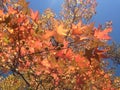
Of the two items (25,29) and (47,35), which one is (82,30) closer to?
(47,35)

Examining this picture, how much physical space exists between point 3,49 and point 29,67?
2.45 ft

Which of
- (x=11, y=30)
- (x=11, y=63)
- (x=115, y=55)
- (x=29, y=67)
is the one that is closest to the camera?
(x=11, y=30)

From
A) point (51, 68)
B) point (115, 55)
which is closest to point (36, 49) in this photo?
point (51, 68)

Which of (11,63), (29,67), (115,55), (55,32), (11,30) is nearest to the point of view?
(55,32)

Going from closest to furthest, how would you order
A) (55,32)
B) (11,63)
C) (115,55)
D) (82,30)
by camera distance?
(55,32), (82,30), (11,63), (115,55)

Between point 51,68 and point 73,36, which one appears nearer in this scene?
point 73,36

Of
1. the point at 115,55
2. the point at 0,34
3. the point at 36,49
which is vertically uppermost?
the point at 0,34

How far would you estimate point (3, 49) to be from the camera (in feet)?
20.3

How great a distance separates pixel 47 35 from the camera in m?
4.29

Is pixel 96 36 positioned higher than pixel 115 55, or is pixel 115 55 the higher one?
pixel 96 36

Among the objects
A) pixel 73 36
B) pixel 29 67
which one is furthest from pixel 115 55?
pixel 73 36

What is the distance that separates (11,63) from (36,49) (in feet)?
3.13

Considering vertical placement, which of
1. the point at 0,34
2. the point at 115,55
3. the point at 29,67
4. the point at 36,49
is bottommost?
the point at 115,55

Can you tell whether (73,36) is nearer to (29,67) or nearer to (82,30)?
(82,30)
